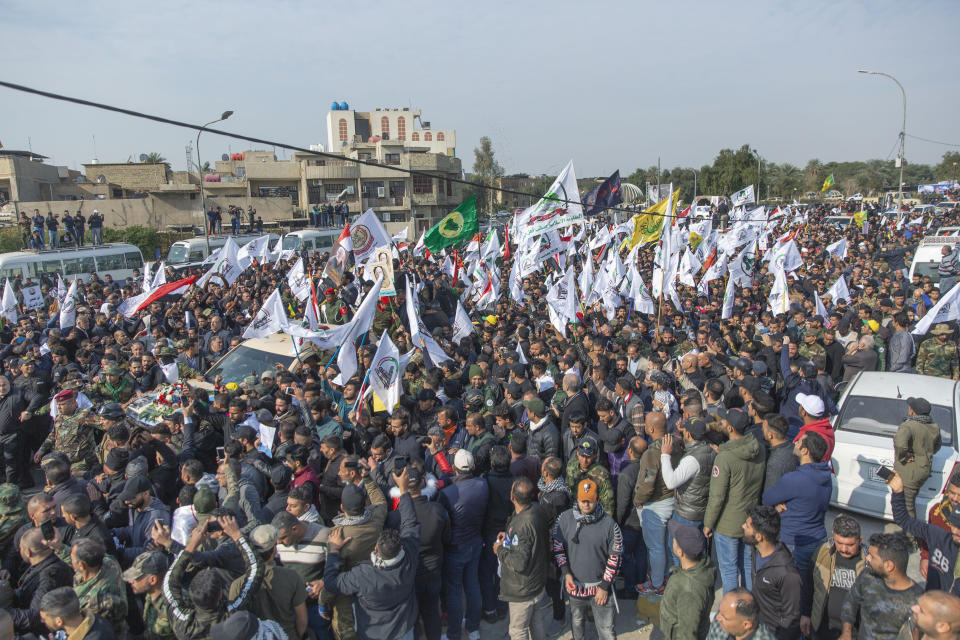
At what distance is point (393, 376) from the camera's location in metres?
6.95

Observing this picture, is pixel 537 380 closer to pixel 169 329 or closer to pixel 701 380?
pixel 701 380

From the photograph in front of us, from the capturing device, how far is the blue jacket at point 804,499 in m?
4.49

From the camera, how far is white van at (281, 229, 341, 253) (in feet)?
100

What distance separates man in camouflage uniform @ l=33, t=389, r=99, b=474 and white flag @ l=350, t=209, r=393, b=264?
4.95 meters

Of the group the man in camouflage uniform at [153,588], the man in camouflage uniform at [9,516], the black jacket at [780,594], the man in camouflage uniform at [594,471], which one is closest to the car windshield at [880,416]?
the man in camouflage uniform at [594,471]

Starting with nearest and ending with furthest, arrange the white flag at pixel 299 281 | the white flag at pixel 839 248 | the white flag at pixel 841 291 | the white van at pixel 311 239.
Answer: the white flag at pixel 841 291 → the white flag at pixel 299 281 → the white flag at pixel 839 248 → the white van at pixel 311 239

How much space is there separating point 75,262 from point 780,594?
24458 mm

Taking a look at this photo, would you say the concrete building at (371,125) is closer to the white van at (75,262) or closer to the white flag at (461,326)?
the white van at (75,262)

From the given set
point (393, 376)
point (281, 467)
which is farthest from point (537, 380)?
point (281, 467)

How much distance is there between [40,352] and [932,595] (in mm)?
11240

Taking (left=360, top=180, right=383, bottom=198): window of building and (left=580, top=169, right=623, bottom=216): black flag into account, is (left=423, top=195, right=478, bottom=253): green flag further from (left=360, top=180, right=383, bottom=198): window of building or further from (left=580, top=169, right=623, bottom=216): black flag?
(left=360, top=180, right=383, bottom=198): window of building

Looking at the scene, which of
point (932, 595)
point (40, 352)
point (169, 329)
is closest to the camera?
point (932, 595)

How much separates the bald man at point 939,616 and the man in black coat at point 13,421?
9004 millimetres

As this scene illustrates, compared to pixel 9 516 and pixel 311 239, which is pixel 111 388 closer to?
pixel 9 516
